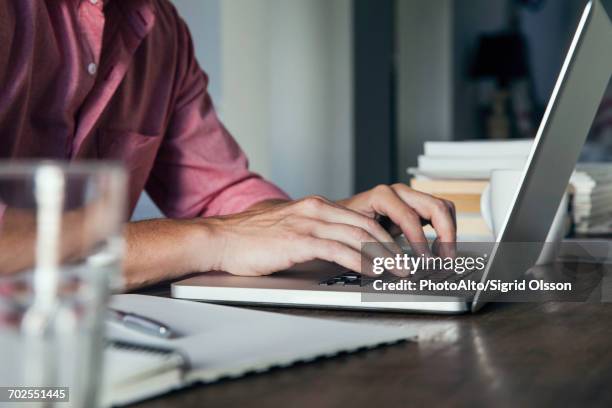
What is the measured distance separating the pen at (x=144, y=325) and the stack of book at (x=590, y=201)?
1197 mm

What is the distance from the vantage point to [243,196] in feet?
5.03

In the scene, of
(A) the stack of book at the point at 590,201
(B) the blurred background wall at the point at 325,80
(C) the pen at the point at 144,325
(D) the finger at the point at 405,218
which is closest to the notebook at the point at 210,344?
(C) the pen at the point at 144,325

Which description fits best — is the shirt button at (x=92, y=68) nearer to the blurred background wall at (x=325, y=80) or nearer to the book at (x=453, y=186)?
the book at (x=453, y=186)

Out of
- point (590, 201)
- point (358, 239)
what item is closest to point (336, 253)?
point (358, 239)

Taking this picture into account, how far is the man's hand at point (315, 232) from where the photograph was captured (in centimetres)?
85

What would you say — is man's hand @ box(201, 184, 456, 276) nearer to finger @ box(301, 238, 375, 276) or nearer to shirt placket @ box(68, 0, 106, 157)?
finger @ box(301, 238, 375, 276)

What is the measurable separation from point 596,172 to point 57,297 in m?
1.57

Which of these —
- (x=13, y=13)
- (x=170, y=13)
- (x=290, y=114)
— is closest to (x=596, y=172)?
(x=170, y=13)

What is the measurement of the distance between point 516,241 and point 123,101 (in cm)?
81

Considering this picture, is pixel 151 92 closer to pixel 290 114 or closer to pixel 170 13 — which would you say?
pixel 170 13

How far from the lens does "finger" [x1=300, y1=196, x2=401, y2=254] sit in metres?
0.86

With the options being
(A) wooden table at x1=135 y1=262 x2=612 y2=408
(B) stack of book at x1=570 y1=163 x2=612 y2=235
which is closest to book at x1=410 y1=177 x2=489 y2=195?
(B) stack of book at x1=570 y1=163 x2=612 y2=235

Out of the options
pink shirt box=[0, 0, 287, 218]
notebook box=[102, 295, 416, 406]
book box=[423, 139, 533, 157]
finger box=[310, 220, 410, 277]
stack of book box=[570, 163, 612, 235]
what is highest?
pink shirt box=[0, 0, 287, 218]

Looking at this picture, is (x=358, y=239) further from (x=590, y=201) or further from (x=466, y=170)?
(x=590, y=201)
